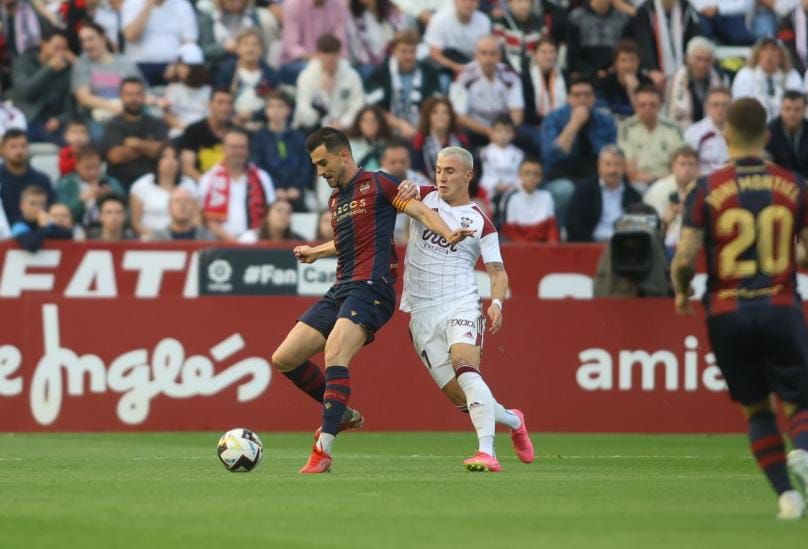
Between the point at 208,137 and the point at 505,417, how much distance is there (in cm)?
914

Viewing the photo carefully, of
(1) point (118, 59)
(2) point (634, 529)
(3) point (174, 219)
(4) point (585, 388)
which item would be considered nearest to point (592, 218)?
(4) point (585, 388)

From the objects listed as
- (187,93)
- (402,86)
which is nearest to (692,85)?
(402,86)

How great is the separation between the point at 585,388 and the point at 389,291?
6.14 metres

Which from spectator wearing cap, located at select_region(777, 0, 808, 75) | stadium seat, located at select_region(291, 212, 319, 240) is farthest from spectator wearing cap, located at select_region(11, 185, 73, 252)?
spectator wearing cap, located at select_region(777, 0, 808, 75)

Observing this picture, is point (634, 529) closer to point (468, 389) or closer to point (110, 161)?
point (468, 389)

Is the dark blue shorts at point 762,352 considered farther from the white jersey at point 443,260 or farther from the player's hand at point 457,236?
the white jersey at point 443,260

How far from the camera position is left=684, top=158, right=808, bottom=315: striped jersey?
29.9 ft

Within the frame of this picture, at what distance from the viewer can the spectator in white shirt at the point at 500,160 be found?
68.9 feet

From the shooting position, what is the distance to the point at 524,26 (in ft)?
76.2

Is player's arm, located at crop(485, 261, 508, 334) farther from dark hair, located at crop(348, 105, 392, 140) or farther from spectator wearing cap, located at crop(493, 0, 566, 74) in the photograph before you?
spectator wearing cap, located at crop(493, 0, 566, 74)

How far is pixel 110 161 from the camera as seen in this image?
68.2ft

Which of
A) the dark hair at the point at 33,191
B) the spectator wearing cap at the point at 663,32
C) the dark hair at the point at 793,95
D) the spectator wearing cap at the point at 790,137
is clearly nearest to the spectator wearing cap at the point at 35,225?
the dark hair at the point at 33,191

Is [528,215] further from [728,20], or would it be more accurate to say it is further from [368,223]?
[368,223]

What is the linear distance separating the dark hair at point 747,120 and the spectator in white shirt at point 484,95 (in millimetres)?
12605
